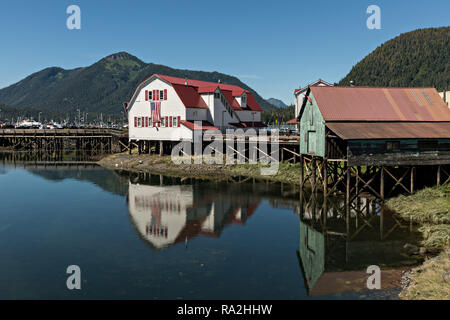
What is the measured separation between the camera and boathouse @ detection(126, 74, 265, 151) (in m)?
47.0

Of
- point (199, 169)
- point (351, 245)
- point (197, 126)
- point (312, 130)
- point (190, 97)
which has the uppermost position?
point (190, 97)

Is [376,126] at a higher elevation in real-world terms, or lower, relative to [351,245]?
higher

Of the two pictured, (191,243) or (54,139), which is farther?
(54,139)

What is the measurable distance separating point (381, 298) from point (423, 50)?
21898 centimetres

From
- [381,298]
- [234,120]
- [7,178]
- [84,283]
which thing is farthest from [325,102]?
[7,178]

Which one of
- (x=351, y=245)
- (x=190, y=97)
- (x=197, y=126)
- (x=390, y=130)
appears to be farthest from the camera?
(x=190, y=97)

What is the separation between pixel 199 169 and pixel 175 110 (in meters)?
9.10

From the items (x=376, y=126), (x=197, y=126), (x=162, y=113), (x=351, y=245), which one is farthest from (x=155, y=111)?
(x=351, y=245)

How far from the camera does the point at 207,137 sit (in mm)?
45812

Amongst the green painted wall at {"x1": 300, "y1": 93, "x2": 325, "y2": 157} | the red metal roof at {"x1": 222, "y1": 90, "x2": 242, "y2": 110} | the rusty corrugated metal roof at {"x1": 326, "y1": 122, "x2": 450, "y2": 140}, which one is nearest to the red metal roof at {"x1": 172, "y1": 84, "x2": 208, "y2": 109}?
the red metal roof at {"x1": 222, "y1": 90, "x2": 242, "y2": 110}

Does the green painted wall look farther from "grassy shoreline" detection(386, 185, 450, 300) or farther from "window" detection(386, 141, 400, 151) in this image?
"grassy shoreline" detection(386, 185, 450, 300)

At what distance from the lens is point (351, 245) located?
62.6 feet

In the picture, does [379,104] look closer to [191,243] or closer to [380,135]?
[380,135]

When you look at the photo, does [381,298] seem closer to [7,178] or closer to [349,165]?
[349,165]
